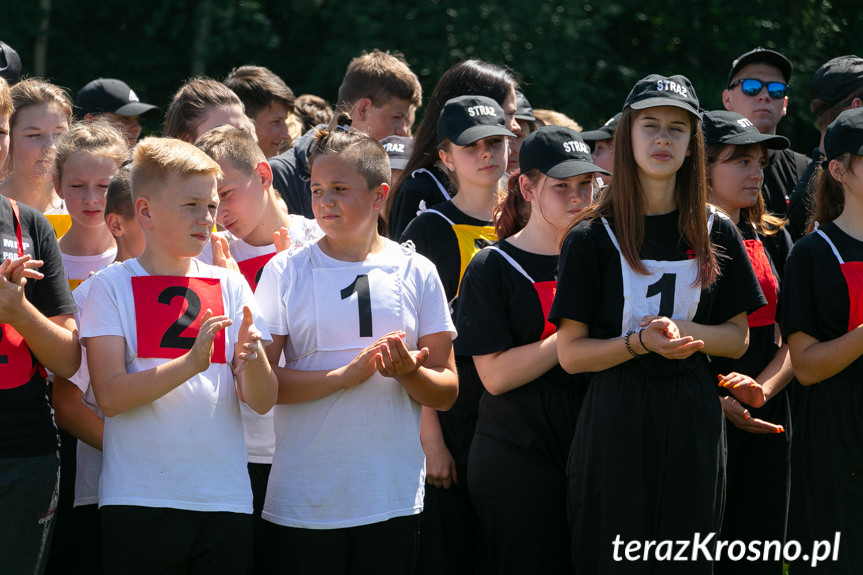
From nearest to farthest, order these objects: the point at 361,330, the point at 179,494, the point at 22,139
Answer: the point at 179,494 < the point at 361,330 < the point at 22,139

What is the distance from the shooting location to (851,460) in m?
4.05

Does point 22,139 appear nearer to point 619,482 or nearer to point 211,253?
point 211,253

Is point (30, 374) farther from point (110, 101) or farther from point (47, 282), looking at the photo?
point (110, 101)

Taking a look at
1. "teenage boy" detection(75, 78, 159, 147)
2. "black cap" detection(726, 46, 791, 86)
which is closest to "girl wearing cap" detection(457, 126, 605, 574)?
"black cap" detection(726, 46, 791, 86)

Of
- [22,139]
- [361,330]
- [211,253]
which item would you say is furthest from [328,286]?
[22,139]

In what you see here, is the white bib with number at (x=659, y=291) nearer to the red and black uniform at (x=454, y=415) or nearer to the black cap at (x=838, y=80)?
the red and black uniform at (x=454, y=415)

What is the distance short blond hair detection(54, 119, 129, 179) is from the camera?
4.28m

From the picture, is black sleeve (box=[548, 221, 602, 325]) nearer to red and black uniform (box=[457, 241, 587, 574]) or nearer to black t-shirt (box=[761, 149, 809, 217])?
red and black uniform (box=[457, 241, 587, 574])

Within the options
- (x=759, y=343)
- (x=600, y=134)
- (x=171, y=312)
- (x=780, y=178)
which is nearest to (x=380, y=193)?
(x=171, y=312)

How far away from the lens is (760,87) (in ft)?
20.6

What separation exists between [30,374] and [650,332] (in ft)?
6.95

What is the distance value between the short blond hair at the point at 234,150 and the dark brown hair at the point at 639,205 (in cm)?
142

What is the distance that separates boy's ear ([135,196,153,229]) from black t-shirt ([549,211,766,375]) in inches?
58.0

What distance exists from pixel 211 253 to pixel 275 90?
9.67ft
